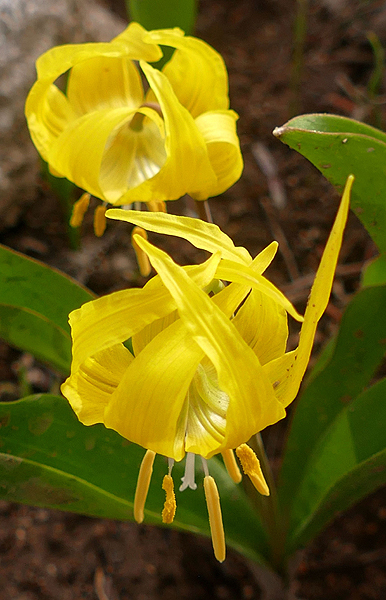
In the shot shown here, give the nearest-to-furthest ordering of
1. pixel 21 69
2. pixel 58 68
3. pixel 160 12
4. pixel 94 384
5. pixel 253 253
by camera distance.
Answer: pixel 94 384, pixel 58 68, pixel 160 12, pixel 21 69, pixel 253 253

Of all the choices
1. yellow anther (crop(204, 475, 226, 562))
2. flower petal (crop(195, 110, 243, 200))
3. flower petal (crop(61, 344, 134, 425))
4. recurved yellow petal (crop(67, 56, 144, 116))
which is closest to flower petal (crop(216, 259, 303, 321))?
flower petal (crop(61, 344, 134, 425))

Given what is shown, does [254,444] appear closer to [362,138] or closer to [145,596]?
[362,138]

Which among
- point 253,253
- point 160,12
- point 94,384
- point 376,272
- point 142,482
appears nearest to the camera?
point 94,384

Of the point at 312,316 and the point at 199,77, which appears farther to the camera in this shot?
the point at 199,77

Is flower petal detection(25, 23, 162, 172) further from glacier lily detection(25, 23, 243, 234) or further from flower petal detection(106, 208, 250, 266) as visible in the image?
flower petal detection(106, 208, 250, 266)

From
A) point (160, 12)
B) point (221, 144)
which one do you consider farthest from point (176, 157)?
point (160, 12)

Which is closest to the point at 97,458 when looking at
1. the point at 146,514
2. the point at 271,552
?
the point at 146,514

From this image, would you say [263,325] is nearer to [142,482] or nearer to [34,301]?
[142,482]
